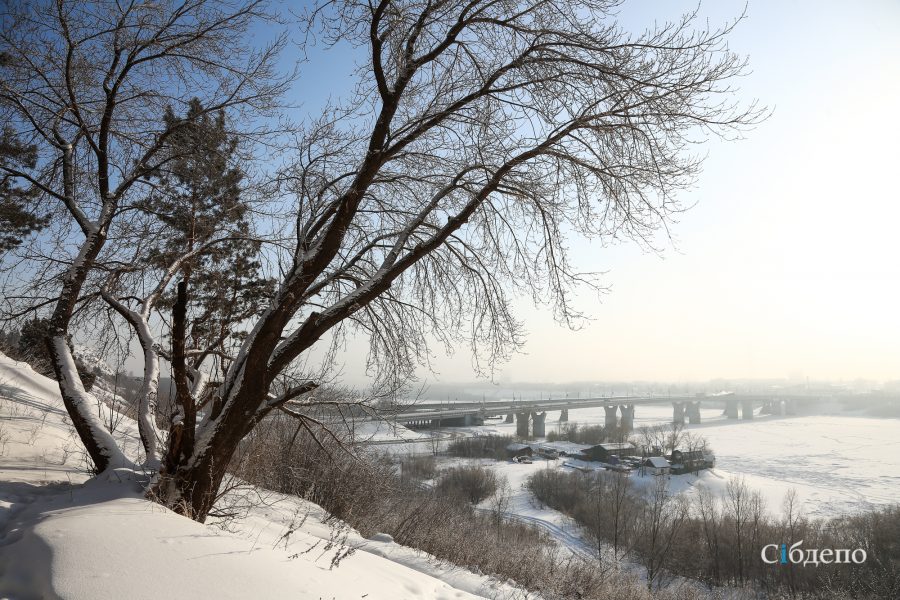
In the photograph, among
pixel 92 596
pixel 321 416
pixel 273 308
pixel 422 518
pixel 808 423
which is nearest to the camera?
pixel 92 596

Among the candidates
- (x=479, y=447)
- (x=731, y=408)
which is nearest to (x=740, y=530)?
(x=479, y=447)

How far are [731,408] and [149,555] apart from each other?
129m

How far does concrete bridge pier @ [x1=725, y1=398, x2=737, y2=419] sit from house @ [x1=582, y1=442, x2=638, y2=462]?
6189 cm

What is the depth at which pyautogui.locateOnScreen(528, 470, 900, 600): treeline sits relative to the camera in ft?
83.0

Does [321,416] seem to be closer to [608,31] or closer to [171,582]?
[171,582]

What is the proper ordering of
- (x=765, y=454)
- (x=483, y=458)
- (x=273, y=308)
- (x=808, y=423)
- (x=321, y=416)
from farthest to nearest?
(x=808, y=423) → (x=765, y=454) → (x=483, y=458) → (x=321, y=416) → (x=273, y=308)

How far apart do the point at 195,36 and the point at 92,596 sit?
714 centimetres

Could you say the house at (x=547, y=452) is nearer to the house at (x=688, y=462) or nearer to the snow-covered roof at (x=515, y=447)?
the snow-covered roof at (x=515, y=447)

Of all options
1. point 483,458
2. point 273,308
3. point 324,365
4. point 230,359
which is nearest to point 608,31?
point 273,308

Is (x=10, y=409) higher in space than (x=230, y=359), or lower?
lower

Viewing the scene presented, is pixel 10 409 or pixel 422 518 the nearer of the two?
pixel 10 409

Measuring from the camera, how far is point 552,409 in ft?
303

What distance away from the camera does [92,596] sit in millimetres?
3043

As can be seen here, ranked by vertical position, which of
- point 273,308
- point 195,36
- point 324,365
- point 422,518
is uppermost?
point 195,36
